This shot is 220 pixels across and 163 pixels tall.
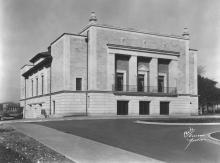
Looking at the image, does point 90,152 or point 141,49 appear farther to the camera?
point 141,49

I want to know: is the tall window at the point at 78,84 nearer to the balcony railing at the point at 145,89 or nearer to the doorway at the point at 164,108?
the balcony railing at the point at 145,89

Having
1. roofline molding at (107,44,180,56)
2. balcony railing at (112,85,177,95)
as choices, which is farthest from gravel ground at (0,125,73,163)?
roofline molding at (107,44,180,56)

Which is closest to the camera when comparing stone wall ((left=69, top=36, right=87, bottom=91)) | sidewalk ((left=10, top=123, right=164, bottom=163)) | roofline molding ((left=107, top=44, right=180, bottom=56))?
sidewalk ((left=10, top=123, right=164, bottom=163))

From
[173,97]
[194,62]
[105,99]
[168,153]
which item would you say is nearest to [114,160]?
[168,153]

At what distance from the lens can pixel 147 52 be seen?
45.3 m

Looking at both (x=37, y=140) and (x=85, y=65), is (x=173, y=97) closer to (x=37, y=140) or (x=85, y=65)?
(x=85, y=65)

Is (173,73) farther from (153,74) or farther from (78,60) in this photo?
(78,60)

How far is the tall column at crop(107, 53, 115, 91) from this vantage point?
42.2 m

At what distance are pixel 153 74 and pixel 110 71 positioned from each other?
7532 mm

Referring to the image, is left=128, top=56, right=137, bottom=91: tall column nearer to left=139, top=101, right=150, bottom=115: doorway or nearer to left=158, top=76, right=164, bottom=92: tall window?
left=139, top=101, right=150, bottom=115: doorway

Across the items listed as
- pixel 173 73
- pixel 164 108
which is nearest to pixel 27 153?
pixel 164 108

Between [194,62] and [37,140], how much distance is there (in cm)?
4123

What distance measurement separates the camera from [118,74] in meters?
44.5

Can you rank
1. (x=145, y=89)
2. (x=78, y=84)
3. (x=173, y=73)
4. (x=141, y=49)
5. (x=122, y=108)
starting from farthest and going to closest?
1. (x=173, y=73)
2. (x=145, y=89)
3. (x=141, y=49)
4. (x=122, y=108)
5. (x=78, y=84)
